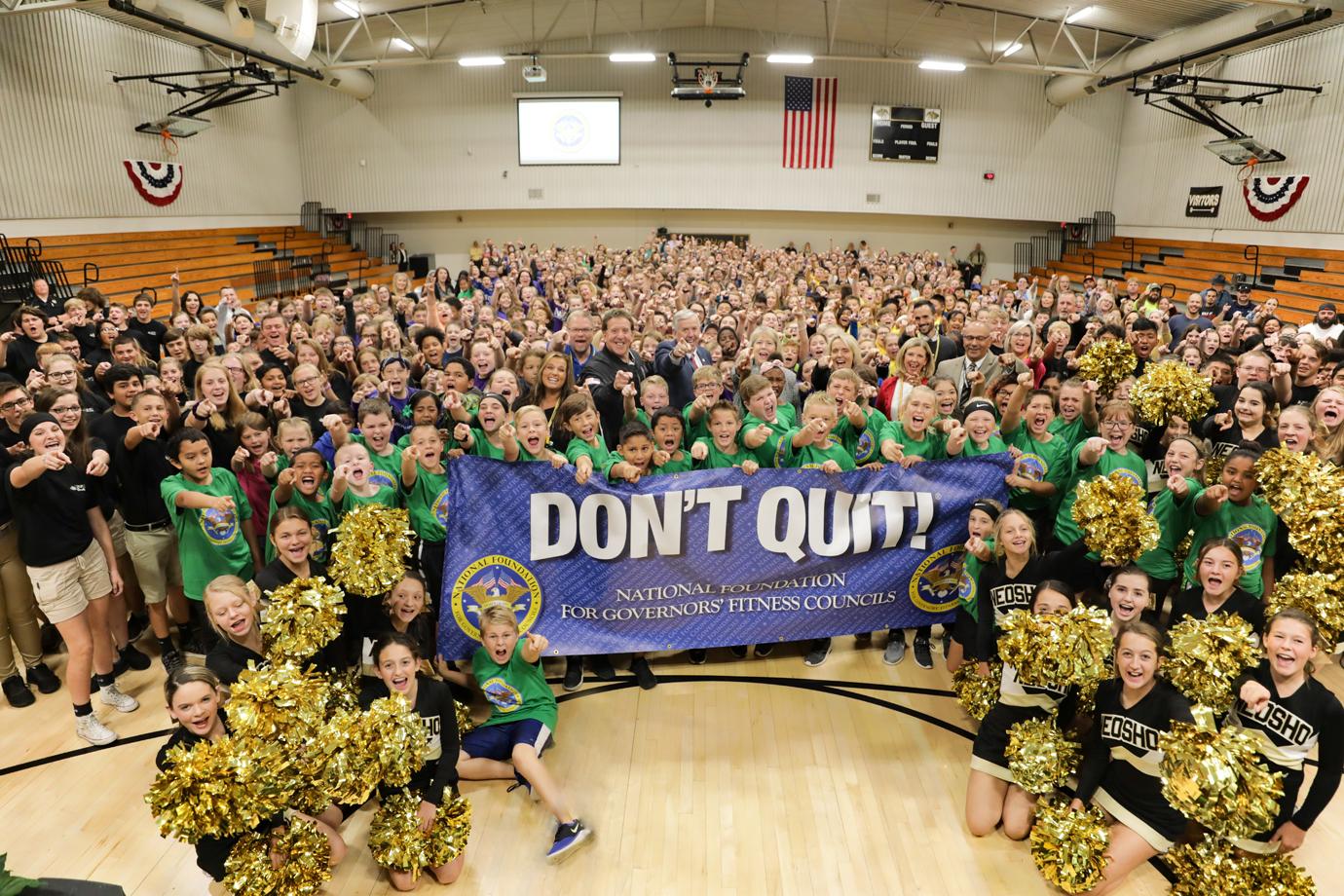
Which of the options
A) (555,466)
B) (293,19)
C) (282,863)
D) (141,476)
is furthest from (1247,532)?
(293,19)

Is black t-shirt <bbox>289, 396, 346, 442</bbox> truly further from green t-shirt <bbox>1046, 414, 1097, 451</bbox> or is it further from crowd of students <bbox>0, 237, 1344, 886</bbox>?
green t-shirt <bbox>1046, 414, 1097, 451</bbox>

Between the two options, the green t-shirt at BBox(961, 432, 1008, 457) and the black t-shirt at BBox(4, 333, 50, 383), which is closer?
the green t-shirt at BBox(961, 432, 1008, 457)

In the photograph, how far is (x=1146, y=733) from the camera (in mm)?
3068

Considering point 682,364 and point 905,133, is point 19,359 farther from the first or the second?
point 905,133

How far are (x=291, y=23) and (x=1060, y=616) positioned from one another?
24.7 feet

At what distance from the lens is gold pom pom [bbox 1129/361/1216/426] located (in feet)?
15.4

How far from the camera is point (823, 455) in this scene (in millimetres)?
4652

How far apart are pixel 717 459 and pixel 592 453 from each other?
0.74m

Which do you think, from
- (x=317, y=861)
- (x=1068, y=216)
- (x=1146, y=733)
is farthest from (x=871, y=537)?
(x=1068, y=216)

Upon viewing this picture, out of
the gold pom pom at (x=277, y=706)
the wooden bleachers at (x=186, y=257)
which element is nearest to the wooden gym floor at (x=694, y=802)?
the gold pom pom at (x=277, y=706)

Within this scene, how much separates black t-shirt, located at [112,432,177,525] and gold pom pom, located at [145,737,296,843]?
2146 mm

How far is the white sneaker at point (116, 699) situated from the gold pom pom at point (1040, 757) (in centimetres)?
461

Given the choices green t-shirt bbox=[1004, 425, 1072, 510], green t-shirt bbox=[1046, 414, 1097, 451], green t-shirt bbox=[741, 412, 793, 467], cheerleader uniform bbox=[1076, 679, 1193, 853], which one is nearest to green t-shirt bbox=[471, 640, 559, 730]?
green t-shirt bbox=[741, 412, 793, 467]

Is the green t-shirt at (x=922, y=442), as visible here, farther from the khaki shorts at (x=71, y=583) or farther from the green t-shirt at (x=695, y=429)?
the khaki shorts at (x=71, y=583)
